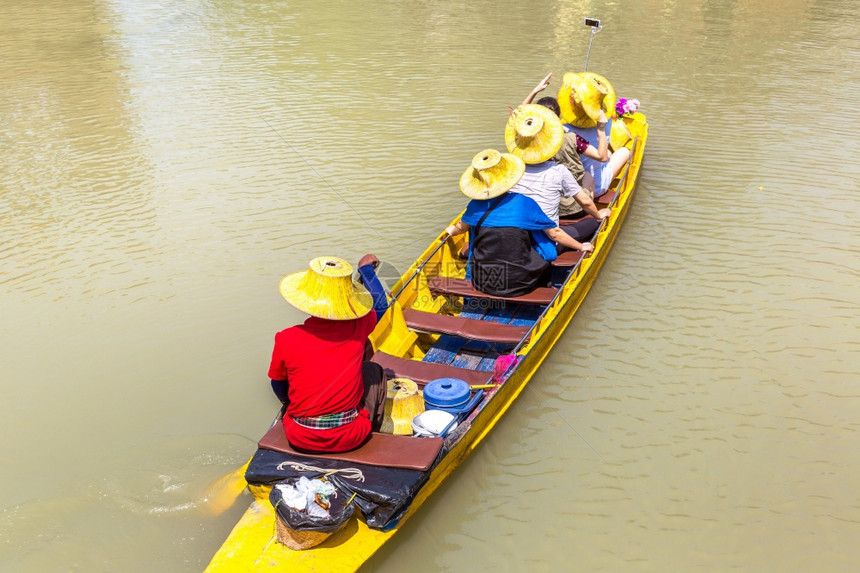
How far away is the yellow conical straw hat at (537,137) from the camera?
6441 mm

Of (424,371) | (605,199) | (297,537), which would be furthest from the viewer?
(605,199)

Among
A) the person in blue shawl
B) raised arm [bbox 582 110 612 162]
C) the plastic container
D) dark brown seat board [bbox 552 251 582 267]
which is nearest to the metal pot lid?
the plastic container

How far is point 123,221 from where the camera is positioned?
29.4 feet

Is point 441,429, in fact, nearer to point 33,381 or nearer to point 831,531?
point 831,531

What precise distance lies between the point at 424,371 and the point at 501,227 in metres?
1.53

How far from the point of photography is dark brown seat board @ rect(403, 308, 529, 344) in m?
5.97

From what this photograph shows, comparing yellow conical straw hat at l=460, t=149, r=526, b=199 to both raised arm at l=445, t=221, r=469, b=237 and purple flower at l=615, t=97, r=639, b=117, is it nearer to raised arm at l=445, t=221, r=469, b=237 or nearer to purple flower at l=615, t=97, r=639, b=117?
raised arm at l=445, t=221, r=469, b=237

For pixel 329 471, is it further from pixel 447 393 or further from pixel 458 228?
pixel 458 228

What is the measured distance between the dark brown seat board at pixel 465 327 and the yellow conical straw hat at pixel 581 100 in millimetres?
2799

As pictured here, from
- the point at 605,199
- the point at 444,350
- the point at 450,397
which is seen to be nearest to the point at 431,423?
the point at 450,397

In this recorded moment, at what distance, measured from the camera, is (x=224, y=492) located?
4926 millimetres

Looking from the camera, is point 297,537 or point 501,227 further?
point 501,227

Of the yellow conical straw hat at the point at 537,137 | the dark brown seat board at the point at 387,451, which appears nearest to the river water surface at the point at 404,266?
the dark brown seat board at the point at 387,451

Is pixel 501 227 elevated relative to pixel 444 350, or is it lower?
elevated
